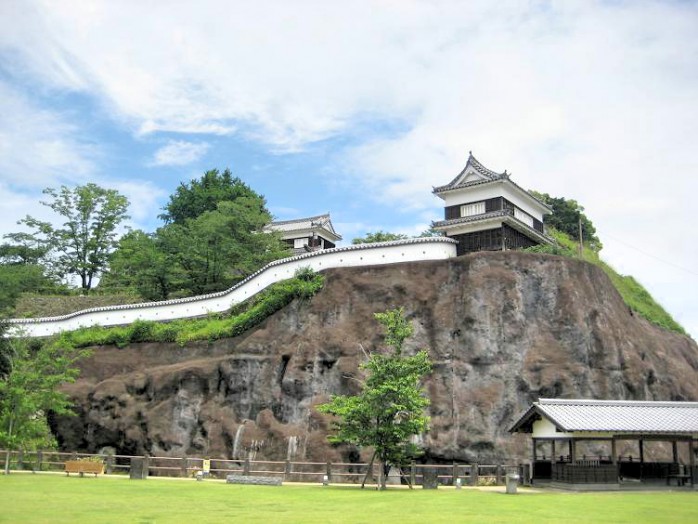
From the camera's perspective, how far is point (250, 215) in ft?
173

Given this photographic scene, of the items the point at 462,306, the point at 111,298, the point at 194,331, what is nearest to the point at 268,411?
the point at 194,331

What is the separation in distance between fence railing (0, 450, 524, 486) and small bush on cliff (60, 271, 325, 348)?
7996 millimetres

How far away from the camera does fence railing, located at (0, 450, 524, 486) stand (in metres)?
31.3

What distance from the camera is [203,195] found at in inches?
2820

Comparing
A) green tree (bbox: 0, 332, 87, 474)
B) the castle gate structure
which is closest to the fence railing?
green tree (bbox: 0, 332, 87, 474)

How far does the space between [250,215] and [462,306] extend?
21.3m

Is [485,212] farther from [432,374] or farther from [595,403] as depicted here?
[595,403]

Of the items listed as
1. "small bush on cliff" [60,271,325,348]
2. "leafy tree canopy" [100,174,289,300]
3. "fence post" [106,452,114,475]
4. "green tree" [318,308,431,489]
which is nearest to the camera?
"green tree" [318,308,431,489]

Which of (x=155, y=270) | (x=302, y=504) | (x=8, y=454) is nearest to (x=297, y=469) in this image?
(x=8, y=454)

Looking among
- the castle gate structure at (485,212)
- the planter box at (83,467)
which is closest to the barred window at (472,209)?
the castle gate structure at (485,212)

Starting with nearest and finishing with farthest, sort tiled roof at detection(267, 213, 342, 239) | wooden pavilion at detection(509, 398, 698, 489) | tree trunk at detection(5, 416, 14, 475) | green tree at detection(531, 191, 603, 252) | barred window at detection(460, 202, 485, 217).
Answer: wooden pavilion at detection(509, 398, 698, 489)
tree trunk at detection(5, 416, 14, 475)
barred window at detection(460, 202, 485, 217)
tiled roof at detection(267, 213, 342, 239)
green tree at detection(531, 191, 603, 252)

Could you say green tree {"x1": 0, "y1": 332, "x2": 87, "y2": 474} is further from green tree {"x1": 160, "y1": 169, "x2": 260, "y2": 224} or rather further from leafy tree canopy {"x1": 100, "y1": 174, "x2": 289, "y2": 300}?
green tree {"x1": 160, "y1": 169, "x2": 260, "y2": 224}

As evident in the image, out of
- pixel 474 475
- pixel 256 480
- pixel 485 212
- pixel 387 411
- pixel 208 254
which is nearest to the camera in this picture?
pixel 387 411

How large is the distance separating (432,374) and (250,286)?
13.8 meters
